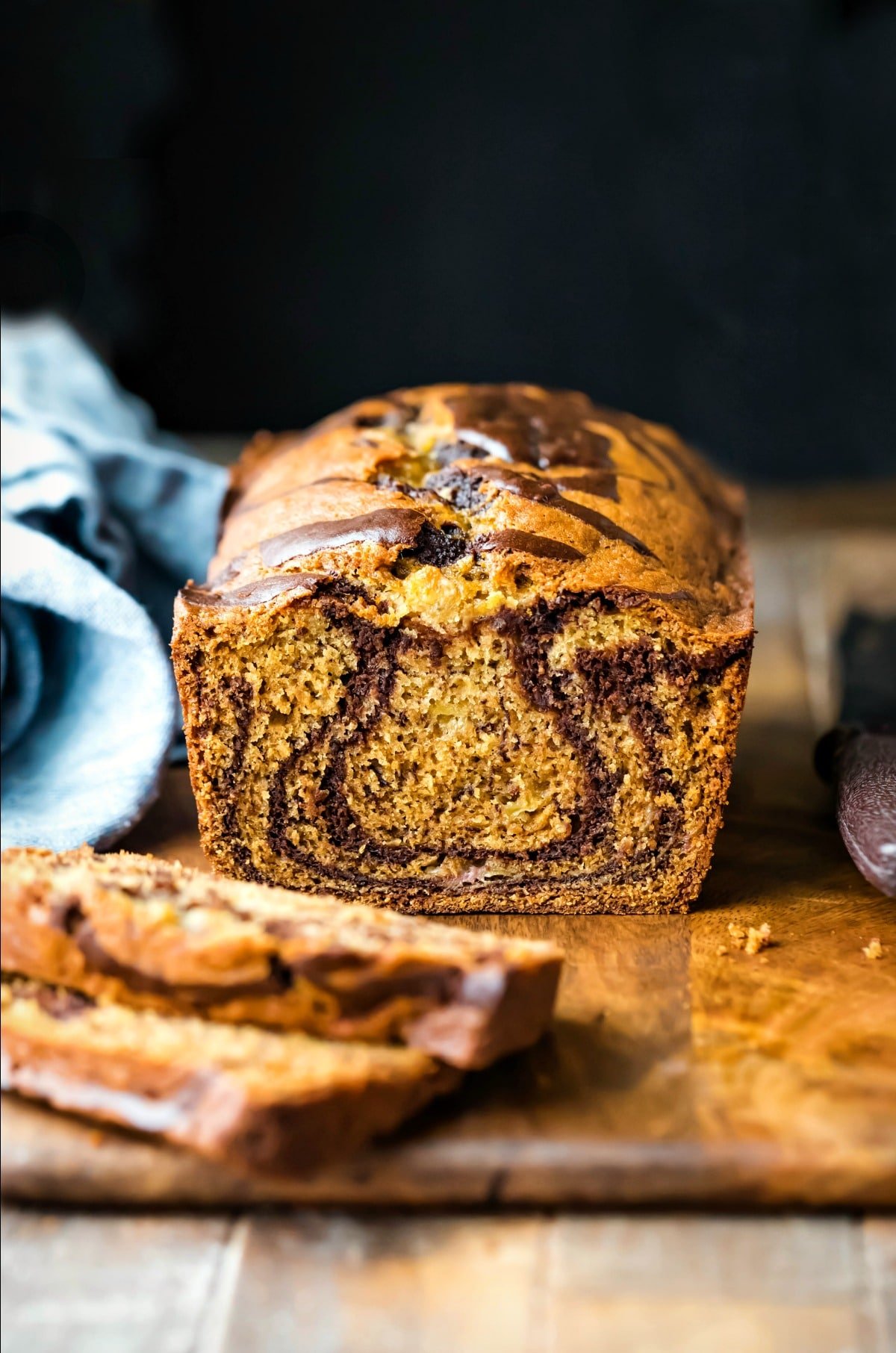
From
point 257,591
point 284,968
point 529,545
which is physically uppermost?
point 529,545

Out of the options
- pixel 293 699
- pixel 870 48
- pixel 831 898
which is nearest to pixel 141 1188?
pixel 293 699

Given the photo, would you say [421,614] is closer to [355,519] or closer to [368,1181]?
[355,519]

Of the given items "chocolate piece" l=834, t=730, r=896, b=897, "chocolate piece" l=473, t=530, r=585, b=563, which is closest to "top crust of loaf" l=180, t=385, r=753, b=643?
"chocolate piece" l=473, t=530, r=585, b=563

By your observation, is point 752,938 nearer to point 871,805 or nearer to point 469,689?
point 871,805

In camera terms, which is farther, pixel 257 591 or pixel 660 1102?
pixel 257 591

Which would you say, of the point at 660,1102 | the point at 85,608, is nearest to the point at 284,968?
the point at 660,1102

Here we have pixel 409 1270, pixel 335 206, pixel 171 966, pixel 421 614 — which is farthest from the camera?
pixel 335 206
